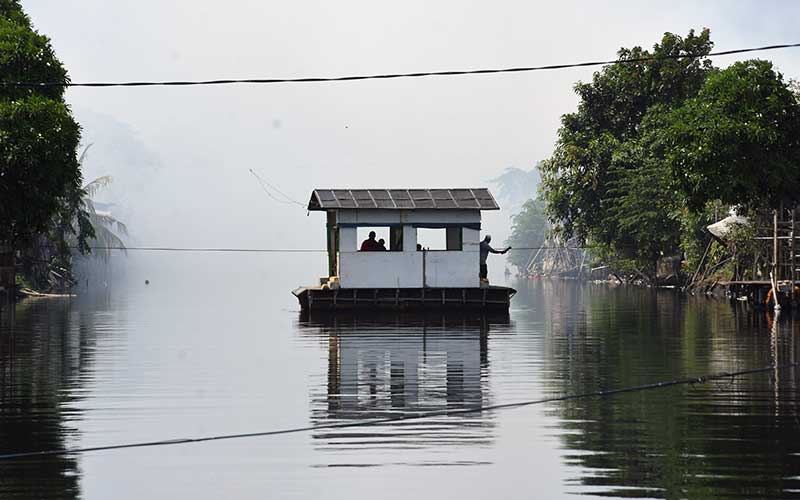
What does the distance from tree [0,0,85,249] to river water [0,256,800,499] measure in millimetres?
Answer: 3027

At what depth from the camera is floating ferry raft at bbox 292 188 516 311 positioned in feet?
123

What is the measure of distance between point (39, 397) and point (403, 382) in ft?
16.5

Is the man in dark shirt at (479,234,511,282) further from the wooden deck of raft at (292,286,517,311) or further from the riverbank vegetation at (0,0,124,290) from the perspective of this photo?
the riverbank vegetation at (0,0,124,290)

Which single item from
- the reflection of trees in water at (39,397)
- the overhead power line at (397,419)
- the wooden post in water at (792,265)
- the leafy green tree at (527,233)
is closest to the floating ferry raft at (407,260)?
the reflection of trees in water at (39,397)

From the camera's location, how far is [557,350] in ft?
78.2

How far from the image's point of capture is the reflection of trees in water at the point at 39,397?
1044 centimetres

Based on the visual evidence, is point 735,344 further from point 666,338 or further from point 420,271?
point 420,271

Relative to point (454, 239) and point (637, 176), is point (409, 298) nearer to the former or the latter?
point (454, 239)

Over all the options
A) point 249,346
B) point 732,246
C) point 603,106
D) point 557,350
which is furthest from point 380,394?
point 603,106

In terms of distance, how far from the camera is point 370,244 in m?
38.1

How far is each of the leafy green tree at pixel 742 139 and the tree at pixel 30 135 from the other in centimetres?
1822

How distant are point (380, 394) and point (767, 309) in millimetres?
25303

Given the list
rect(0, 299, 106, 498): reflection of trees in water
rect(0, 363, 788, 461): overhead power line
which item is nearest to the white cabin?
rect(0, 299, 106, 498): reflection of trees in water

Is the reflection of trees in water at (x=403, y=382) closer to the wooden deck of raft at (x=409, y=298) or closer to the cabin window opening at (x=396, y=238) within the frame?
the wooden deck of raft at (x=409, y=298)
